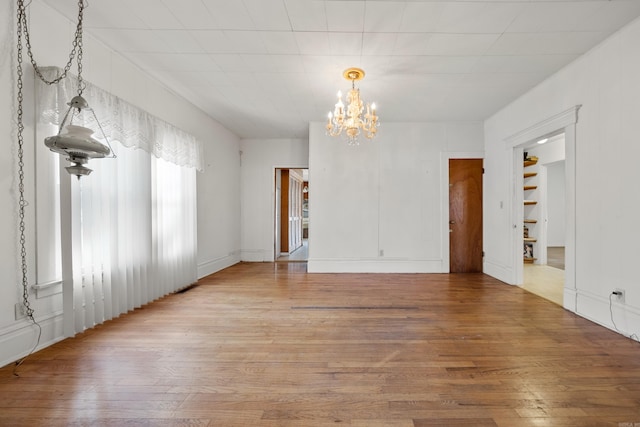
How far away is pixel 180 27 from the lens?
107 inches

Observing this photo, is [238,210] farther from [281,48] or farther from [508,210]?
[508,210]

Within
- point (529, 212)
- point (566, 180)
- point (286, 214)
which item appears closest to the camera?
point (566, 180)

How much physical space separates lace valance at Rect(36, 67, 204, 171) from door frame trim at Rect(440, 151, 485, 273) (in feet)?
14.6

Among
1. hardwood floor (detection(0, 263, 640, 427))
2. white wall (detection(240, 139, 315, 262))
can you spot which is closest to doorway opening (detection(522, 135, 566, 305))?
hardwood floor (detection(0, 263, 640, 427))

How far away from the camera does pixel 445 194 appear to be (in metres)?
5.54

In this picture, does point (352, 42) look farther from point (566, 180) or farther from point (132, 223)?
point (132, 223)

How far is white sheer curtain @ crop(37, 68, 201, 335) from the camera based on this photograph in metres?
2.70

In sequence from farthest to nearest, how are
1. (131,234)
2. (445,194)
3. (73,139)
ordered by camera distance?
(445,194), (131,234), (73,139)

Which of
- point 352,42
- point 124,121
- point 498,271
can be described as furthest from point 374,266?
point 124,121

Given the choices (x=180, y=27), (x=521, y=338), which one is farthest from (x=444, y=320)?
(x=180, y=27)

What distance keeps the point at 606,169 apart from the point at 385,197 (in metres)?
3.17

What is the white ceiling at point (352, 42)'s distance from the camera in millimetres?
2439

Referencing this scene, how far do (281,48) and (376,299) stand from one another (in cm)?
323

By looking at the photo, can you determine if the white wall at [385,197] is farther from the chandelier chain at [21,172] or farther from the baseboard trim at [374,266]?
the chandelier chain at [21,172]
